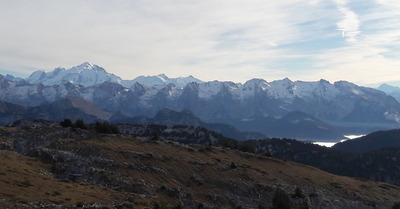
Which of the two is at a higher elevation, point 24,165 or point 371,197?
point 24,165

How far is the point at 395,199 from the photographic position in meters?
117

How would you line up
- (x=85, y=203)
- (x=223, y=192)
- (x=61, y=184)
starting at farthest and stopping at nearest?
(x=223, y=192) < (x=61, y=184) < (x=85, y=203)

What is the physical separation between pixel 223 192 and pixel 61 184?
1581 inches

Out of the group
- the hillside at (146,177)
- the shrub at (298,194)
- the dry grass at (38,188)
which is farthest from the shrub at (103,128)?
the shrub at (298,194)

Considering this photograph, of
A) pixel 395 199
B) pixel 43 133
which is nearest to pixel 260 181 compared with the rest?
pixel 395 199

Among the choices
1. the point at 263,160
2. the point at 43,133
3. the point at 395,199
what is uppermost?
the point at 43,133

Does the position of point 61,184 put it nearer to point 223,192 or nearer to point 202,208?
point 202,208

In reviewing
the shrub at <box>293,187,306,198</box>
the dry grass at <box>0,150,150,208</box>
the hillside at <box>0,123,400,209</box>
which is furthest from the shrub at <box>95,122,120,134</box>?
the shrub at <box>293,187,306,198</box>

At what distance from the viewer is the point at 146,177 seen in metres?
85.9

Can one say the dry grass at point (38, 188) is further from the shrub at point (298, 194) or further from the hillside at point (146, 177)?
the shrub at point (298, 194)

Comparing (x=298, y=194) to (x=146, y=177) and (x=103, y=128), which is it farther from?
(x=103, y=128)

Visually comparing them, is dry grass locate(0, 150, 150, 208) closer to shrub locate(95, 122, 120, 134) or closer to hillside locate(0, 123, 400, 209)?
hillside locate(0, 123, 400, 209)

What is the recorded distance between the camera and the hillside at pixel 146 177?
63363 mm

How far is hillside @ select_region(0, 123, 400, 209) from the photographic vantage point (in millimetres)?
63363
